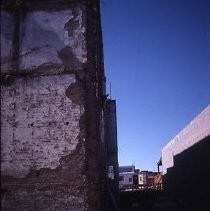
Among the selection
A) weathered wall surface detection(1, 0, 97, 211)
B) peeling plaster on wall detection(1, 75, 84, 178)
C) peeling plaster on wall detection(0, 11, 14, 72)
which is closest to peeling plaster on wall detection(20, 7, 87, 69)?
weathered wall surface detection(1, 0, 97, 211)

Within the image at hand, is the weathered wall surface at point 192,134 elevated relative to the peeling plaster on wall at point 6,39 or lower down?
lower down

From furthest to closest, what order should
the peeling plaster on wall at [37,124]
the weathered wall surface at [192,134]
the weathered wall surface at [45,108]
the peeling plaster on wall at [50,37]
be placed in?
the weathered wall surface at [192,134] → the peeling plaster on wall at [50,37] → the peeling plaster on wall at [37,124] → the weathered wall surface at [45,108]

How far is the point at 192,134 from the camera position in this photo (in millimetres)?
18859

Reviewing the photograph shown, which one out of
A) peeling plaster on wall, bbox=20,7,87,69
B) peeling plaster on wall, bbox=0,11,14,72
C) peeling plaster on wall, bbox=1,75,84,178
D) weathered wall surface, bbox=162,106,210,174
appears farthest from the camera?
weathered wall surface, bbox=162,106,210,174

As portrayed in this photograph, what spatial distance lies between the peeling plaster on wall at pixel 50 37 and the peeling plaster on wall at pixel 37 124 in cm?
67

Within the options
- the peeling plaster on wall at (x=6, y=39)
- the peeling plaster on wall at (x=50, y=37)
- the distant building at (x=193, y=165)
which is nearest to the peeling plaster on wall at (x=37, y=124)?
the peeling plaster on wall at (x=50, y=37)

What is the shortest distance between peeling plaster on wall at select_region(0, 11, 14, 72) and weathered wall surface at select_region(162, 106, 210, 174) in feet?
33.9

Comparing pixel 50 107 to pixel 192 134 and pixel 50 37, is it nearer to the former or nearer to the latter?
pixel 50 37

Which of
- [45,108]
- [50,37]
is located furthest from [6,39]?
[45,108]

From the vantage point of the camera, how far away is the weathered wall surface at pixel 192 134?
52.3 ft

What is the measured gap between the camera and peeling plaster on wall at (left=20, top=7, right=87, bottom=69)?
9.55 metres

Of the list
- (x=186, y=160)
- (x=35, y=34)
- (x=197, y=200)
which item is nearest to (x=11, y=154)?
(x=35, y=34)

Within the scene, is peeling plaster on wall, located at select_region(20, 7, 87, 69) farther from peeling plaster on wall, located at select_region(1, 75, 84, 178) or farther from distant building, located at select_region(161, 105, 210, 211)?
distant building, located at select_region(161, 105, 210, 211)

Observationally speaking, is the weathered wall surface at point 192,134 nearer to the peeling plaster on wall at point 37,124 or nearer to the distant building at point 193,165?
the distant building at point 193,165
